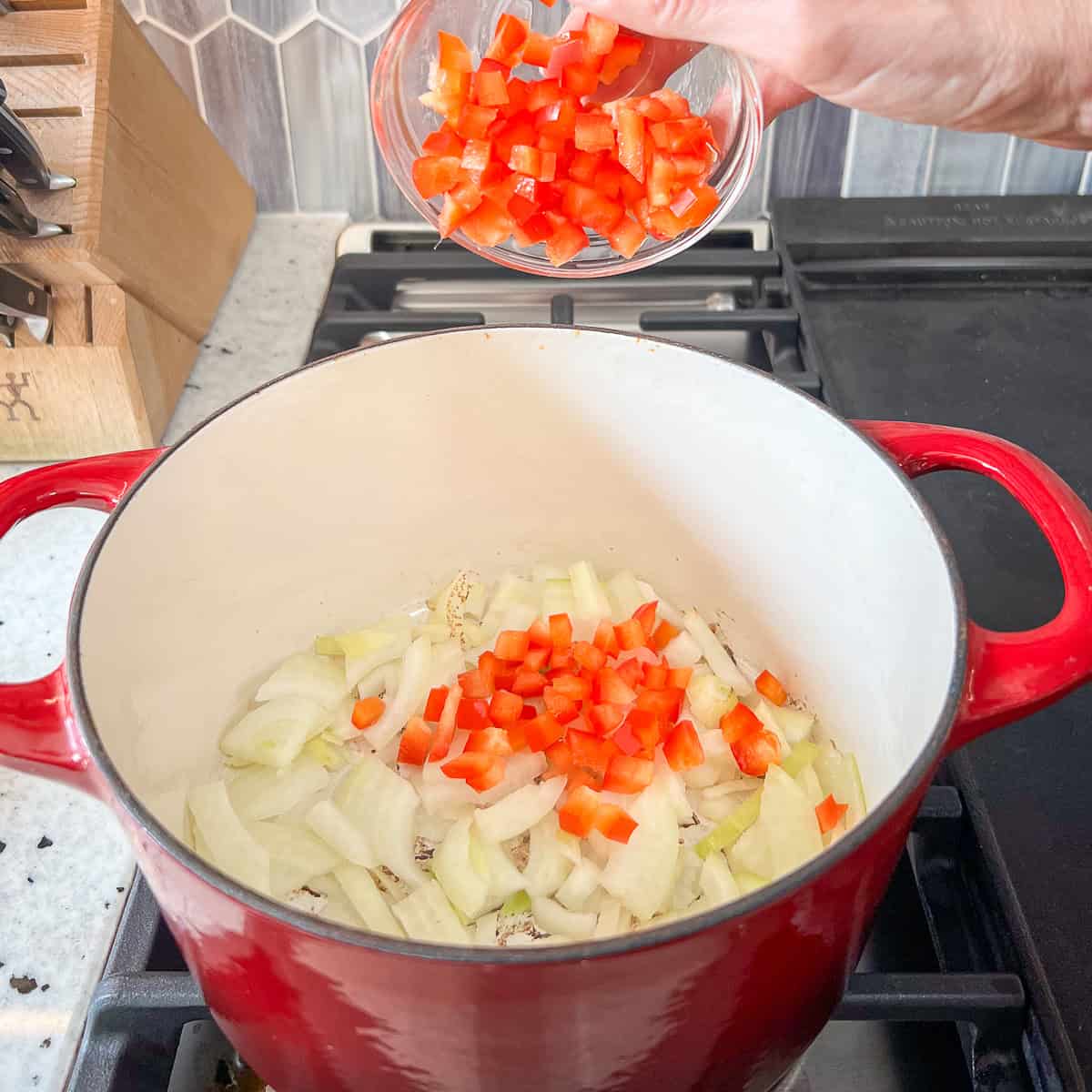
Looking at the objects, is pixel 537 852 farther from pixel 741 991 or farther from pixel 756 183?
pixel 756 183

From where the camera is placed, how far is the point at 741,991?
1.48 ft

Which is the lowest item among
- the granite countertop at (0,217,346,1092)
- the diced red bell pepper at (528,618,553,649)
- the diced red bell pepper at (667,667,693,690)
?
the granite countertop at (0,217,346,1092)

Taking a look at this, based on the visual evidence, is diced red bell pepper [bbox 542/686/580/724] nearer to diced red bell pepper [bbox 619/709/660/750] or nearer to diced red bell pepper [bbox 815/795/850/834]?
diced red bell pepper [bbox 619/709/660/750]

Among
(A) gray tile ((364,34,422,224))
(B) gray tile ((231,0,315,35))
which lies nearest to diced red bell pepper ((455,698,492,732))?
(A) gray tile ((364,34,422,224))

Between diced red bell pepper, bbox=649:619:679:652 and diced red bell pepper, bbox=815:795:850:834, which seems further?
diced red bell pepper, bbox=649:619:679:652

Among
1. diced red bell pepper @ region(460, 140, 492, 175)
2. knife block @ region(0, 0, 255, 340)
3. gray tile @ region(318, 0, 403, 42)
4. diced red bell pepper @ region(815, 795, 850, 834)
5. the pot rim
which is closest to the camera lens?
the pot rim

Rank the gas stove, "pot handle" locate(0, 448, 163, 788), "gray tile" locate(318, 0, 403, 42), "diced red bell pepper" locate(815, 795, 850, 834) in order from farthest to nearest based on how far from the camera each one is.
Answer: "gray tile" locate(318, 0, 403, 42) → "diced red bell pepper" locate(815, 795, 850, 834) → the gas stove → "pot handle" locate(0, 448, 163, 788)

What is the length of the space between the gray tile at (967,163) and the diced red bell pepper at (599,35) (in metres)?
0.65

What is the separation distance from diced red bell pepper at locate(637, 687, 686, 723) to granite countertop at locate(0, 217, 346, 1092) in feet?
1.21

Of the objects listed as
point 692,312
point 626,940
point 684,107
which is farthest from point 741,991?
point 692,312

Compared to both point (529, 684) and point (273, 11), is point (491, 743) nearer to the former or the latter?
point (529, 684)

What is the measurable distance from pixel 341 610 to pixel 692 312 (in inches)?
18.5

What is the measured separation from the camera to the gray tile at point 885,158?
4.24 ft

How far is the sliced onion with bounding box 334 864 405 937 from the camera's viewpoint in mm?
668
